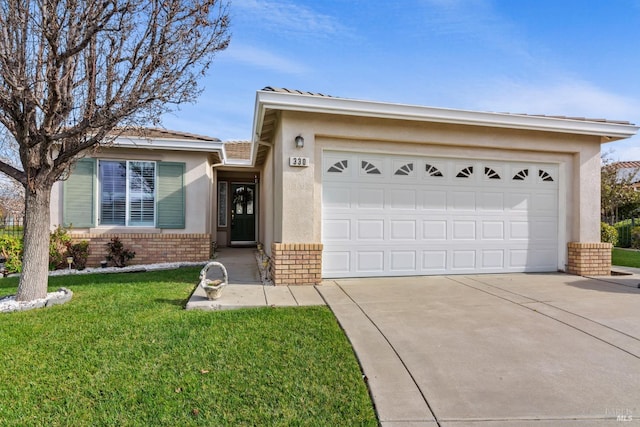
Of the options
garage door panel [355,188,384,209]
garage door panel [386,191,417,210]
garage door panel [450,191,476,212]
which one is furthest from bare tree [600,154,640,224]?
garage door panel [355,188,384,209]

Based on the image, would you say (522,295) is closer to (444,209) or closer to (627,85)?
(444,209)

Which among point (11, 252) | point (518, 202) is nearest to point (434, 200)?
point (518, 202)

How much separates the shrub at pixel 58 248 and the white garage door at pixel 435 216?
6.42m

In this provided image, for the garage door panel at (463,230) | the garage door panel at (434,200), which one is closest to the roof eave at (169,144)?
the garage door panel at (434,200)

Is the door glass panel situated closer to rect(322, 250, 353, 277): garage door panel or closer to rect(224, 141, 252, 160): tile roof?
rect(224, 141, 252, 160): tile roof

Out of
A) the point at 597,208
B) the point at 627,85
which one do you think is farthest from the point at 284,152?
the point at 627,85

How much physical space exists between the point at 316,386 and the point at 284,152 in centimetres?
431

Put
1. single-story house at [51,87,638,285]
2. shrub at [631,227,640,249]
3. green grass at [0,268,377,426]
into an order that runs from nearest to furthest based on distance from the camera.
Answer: green grass at [0,268,377,426] < single-story house at [51,87,638,285] < shrub at [631,227,640,249]

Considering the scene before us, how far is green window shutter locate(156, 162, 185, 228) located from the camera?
920cm

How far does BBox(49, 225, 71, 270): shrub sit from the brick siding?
0.98 ft

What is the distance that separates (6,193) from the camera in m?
21.2

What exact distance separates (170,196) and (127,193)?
105 cm

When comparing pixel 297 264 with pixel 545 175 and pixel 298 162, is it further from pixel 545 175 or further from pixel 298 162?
pixel 545 175

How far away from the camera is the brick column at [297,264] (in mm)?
6297
